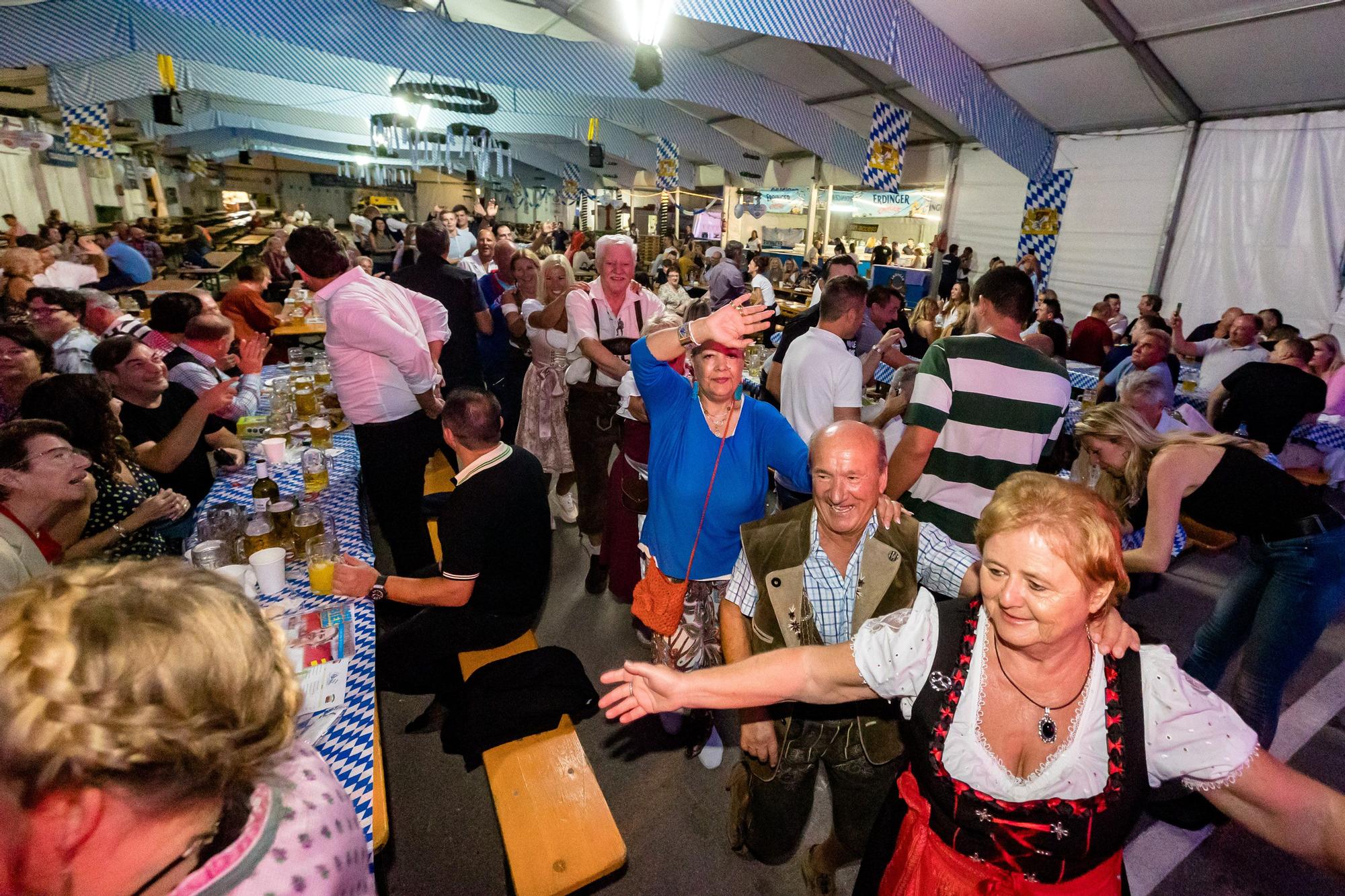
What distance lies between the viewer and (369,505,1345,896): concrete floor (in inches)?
85.6

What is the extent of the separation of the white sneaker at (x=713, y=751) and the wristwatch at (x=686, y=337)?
1.71 metres

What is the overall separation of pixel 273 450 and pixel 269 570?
1.22m

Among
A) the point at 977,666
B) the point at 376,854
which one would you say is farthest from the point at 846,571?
the point at 376,854

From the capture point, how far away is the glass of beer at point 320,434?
3443 millimetres

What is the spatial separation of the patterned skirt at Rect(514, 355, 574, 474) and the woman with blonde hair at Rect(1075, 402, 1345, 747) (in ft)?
9.97

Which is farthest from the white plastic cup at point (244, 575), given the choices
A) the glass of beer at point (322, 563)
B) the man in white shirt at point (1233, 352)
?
the man in white shirt at point (1233, 352)

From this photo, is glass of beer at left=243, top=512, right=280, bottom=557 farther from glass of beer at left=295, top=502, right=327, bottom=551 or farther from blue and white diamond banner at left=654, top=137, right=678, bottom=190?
blue and white diamond banner at left=654, top=137, right=678, bottom=190

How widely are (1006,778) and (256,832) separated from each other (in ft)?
4.28

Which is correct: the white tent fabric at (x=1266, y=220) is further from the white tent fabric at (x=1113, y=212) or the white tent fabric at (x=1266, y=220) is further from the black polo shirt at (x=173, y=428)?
the black polo shirt at (x=173, y=428)

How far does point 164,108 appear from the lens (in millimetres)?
8703

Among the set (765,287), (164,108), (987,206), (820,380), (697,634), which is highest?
(164,108)

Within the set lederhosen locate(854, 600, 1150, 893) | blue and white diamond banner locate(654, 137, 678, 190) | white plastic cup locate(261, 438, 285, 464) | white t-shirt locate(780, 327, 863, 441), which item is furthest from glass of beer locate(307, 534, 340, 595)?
blue and white diamond banner locate(654, 137, 678, 190)

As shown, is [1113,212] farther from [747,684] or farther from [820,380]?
[747,684]

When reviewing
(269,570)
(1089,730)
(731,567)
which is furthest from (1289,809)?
(269,570)
